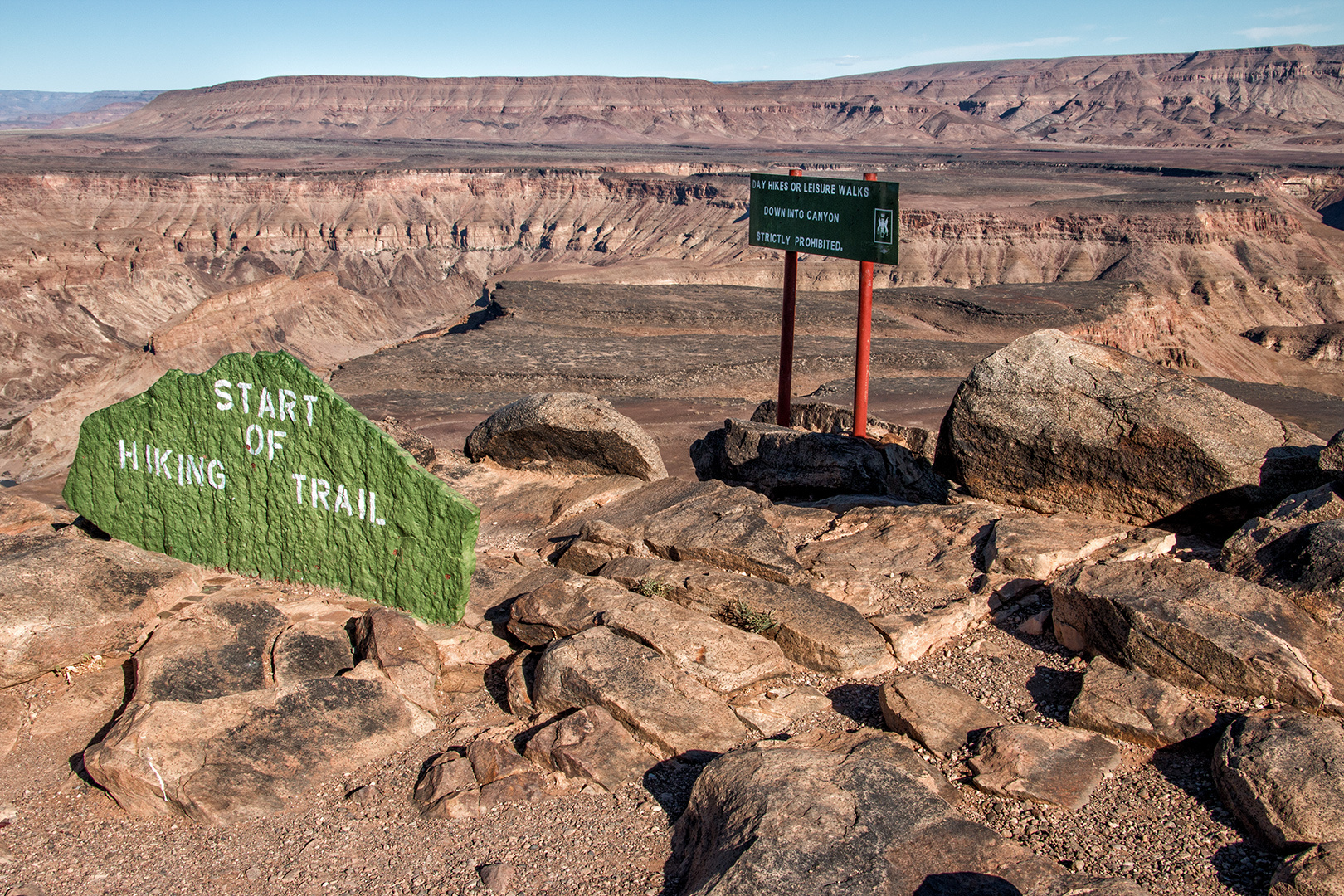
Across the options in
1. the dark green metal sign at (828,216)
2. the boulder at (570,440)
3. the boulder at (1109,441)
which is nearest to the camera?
the boulder at (1109,441)

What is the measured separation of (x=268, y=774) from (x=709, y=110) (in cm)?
16399

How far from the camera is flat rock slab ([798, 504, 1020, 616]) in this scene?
6.25 m

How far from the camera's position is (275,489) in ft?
19.8

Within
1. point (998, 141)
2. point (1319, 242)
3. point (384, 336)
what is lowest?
point (384, 336)

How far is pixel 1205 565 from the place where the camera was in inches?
216

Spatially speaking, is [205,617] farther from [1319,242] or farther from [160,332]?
[1319,242]

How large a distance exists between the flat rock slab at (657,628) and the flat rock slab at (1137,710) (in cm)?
147

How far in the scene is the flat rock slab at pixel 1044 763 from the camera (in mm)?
4098

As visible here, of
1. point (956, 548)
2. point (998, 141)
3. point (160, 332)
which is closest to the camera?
point (956, 548)

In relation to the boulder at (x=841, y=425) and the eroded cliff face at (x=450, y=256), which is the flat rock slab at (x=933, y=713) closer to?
the boulder at (x=841, y=425)

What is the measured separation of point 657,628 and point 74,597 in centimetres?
320

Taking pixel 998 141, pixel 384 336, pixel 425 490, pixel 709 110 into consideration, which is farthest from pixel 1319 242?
pixel 709 110

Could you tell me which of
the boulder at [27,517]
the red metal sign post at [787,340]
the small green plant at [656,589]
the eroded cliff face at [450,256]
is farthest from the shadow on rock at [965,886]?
the eroded cliff face at [450,256]

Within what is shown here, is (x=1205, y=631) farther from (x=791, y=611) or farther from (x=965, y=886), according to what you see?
(x=965, y=886)
